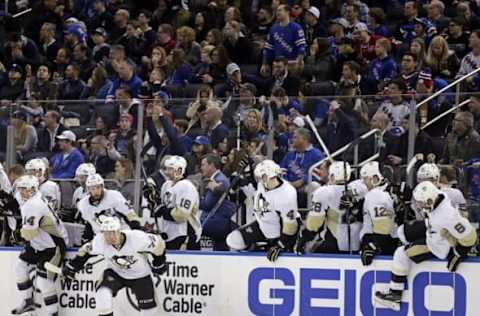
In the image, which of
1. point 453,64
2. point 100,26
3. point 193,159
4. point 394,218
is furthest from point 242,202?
point 100,26

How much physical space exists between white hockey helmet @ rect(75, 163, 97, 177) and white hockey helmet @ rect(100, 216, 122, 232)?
0.86 meters

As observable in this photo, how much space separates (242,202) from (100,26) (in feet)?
20.5

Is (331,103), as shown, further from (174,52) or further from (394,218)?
(174,52)

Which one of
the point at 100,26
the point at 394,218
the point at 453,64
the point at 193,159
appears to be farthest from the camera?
the point at 100,26

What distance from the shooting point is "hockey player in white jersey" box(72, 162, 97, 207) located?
585 inches

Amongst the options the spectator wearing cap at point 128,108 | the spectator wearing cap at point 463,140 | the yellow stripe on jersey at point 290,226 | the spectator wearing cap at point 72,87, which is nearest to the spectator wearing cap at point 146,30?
the spectator wearing cap at point 72,87

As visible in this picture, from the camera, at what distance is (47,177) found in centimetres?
1525

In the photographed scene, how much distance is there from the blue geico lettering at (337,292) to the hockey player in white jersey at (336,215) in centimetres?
26

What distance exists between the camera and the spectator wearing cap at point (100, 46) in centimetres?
1903

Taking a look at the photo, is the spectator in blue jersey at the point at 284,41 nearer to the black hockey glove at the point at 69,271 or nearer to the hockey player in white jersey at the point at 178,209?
the hockey player in white jersey at the point at 178,209

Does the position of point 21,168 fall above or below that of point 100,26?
below

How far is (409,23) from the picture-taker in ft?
56.9

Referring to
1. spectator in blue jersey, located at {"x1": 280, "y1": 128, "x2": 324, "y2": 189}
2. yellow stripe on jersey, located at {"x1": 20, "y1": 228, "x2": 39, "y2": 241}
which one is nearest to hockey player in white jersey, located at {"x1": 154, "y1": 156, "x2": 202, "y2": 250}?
spectator in blue jersey, located at {"x1": 280, "y1": 128, "x2": 324, "y2": 189}

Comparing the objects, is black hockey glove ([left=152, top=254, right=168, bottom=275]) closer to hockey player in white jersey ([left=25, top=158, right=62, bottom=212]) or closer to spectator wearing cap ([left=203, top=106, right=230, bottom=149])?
spectator wearing cap ([left=203, top=106, right=230, bottom=149])
